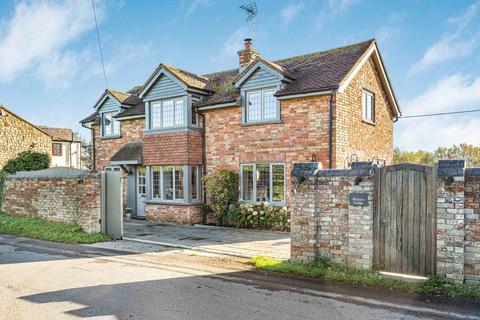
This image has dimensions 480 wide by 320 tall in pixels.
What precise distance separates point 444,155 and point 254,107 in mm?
36742

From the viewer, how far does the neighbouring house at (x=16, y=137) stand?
27.3 meters

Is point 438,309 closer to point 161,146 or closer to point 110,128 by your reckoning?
point 161,146

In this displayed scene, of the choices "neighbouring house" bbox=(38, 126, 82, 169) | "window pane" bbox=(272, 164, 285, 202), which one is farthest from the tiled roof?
"window pane" bbox=(272, 164, 285, 202)

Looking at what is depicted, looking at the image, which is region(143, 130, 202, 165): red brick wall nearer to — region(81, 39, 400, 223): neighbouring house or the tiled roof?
region(81, 39, 400, 223): neighbouring house

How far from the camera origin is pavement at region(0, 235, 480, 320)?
5.73m

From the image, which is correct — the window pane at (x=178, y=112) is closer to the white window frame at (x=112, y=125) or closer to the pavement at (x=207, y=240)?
the pavement at (x=207, y=240)

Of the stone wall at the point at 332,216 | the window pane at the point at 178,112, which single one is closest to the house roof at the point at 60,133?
the window pane at the point at 178,112

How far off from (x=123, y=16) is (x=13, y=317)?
493 inches

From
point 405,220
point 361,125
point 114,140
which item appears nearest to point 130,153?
point 114,140

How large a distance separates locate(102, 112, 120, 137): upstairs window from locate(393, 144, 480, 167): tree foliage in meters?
32.9

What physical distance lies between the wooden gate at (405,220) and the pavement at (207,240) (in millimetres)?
2819

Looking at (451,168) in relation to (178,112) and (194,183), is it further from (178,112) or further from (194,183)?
(178,112)

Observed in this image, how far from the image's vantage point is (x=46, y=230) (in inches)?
521

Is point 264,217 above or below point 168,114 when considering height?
below
